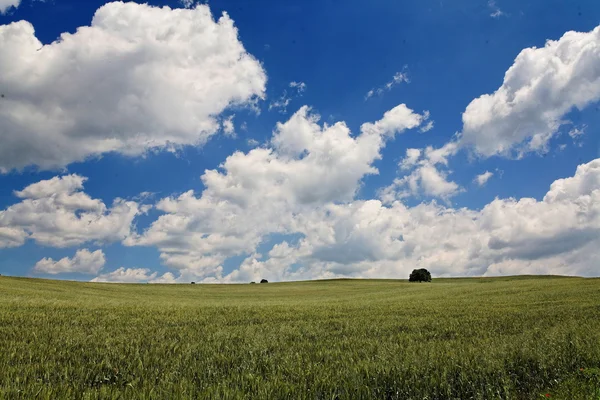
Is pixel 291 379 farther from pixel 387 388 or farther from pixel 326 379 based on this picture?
pixel 387 388

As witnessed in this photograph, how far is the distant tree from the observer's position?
110 m

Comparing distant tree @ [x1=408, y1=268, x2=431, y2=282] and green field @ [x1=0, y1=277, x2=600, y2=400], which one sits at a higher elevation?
green field @ [x1=0, y1=277, x2=600, y2=400]

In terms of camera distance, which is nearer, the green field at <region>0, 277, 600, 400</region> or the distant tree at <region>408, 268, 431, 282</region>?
the green field at <region>0, 277, 600, 400</region>

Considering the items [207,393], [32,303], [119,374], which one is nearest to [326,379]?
[207,393]

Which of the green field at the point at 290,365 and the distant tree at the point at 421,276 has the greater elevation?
the green field at the point at 290,365

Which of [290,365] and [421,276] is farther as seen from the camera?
[421,276]

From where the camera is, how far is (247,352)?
30.1 ft

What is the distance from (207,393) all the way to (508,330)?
11206 mm

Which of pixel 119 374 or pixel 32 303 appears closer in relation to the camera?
pixel 119 374

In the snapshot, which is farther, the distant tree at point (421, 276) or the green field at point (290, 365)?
the distant tree at point (421, 276)

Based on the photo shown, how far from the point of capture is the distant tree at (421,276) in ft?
363

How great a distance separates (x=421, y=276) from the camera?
363 ft

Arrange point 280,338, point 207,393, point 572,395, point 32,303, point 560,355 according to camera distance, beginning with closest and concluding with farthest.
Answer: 1. point 207,393
2. point 572,395
3. point 560,355
4. point 280,338
5. point 32,303

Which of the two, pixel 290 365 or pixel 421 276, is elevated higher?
pixel 290 365
